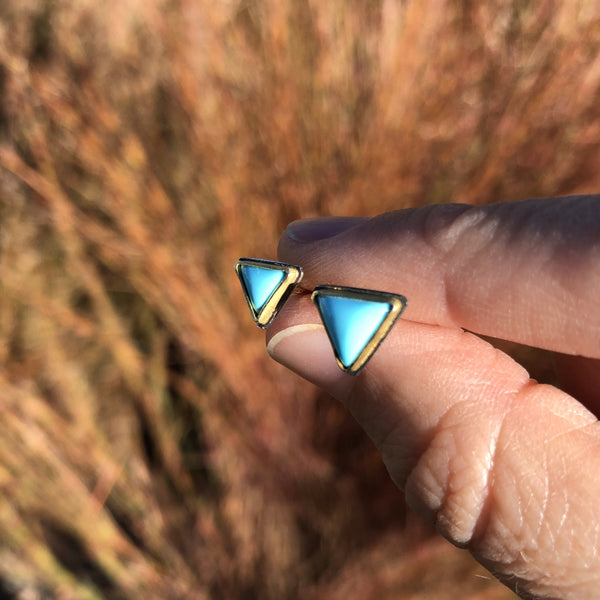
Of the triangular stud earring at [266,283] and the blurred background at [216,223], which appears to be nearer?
the triangular stud earring at [266,283]

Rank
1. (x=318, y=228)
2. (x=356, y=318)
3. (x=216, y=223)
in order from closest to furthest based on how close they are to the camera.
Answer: (x=356, y=318)
(x=318, y=228)
(x=216, y=223)

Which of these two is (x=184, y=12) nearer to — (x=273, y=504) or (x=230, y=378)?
(x=230, y=378)

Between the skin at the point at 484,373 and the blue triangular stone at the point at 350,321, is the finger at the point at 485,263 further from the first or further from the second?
the blue triangular stone at the point at 350,321

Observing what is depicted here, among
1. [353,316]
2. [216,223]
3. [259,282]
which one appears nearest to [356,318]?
[353,316]

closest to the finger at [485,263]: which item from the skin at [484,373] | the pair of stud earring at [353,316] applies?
the skin at [484,373]

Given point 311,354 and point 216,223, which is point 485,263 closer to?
point 311,354

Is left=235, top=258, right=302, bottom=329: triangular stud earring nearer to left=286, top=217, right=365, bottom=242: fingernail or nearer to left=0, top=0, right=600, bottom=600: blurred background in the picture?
left=286, top=217, right=365, bottom=242: fingernail

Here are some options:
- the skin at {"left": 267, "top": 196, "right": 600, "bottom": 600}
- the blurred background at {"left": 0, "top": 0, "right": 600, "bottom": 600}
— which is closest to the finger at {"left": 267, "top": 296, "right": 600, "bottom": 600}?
the skin at {"left": 267, "top": 196, "right": 600, "bottom": 600}
